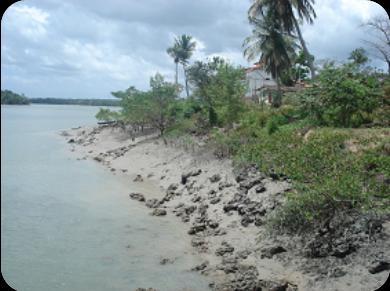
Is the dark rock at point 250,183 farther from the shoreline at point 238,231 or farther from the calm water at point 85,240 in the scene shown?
the calm water at point 85,240

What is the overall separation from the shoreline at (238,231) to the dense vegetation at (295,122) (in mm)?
572

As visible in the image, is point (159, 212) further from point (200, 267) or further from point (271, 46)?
point (271, 46)

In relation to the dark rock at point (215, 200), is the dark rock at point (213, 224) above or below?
below

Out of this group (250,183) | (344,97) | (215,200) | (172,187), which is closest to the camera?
(250,183)

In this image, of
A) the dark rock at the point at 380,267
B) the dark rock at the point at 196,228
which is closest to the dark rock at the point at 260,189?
the dark rock at the point at 196,228

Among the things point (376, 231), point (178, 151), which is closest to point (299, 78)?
point (178, 151)

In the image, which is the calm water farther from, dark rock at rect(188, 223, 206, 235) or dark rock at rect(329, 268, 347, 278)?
dark rock at rect(329, 268, 347, 278)

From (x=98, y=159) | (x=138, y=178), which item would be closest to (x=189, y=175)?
(x=138, y=178)

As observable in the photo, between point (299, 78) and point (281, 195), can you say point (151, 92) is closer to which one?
point (299, 78)

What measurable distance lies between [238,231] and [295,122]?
390 inches

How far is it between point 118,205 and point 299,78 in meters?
25.9

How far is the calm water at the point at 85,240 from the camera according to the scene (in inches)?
338

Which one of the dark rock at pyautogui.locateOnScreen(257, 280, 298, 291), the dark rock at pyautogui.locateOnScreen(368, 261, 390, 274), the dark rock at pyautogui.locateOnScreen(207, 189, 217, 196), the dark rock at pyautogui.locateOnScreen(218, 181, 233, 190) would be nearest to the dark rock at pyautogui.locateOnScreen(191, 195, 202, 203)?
the dark rock at pyautogui.locateOnScreen(207, 189, 217, 196)

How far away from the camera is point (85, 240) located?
1094 cm
